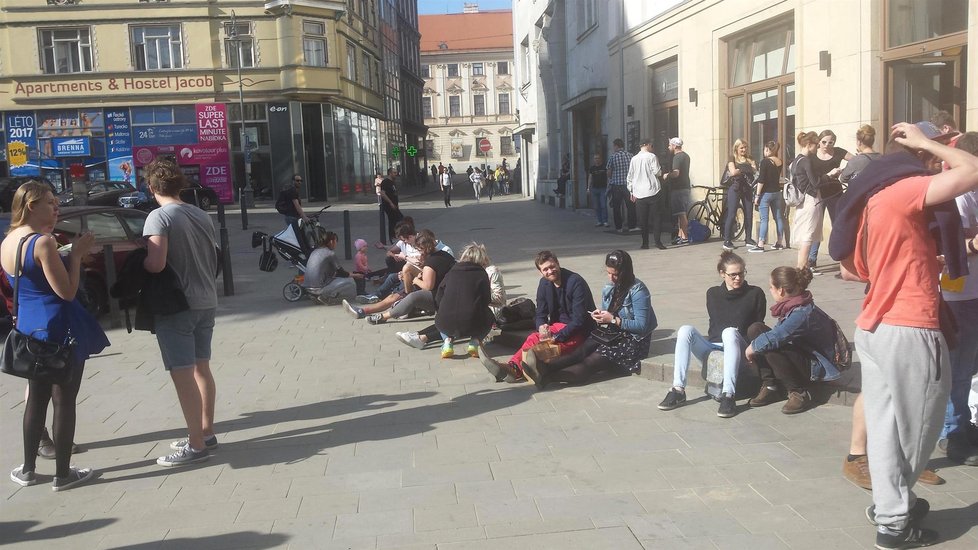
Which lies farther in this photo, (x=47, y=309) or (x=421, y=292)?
(x=421, y=292)

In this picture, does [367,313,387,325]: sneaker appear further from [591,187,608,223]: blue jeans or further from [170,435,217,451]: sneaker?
[591,187,608,223]: blue jeans

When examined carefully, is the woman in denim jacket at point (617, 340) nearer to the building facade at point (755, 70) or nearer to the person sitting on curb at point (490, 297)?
the person sitting on curb at point (490, 297)

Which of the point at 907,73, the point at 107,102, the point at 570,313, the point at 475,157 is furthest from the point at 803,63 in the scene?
the point at 475,157

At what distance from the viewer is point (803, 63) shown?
43.0ft

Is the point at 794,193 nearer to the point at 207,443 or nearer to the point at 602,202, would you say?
the point at 207,443

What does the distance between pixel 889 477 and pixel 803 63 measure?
34.1 ft

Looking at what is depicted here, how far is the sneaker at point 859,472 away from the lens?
4.66m

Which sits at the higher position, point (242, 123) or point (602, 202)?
point (242, 123)

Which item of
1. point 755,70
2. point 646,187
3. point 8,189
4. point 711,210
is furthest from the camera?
point 8,189

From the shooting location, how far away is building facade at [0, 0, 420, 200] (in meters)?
36.8

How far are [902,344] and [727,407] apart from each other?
2.42m

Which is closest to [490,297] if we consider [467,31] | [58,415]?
[58,415]

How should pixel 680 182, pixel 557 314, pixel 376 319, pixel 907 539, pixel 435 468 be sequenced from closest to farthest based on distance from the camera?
pixel 907 539
pixel 435 468
pixel 557 314
pixel 376 319
pixel 680 182

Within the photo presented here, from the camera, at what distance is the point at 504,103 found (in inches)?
3423
